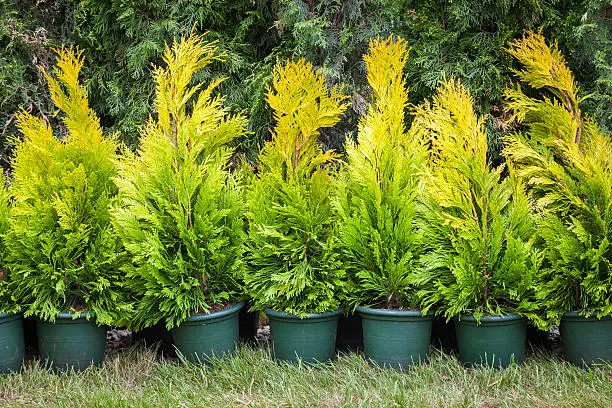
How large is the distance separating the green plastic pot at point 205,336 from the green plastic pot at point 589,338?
2.22 metres

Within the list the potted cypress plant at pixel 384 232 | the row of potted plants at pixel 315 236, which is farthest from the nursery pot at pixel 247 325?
the potted cypress plant at pixel 384 232

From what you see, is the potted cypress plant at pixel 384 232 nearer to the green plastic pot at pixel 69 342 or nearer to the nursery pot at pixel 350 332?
the nursery pot at pixel 350 332

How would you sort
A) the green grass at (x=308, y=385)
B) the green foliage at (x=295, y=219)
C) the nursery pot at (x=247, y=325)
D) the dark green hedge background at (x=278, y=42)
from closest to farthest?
1. the green grass at (x=308, y=385)
2. the green foliage at (x=295, y=219)
3. the nursery pot at (x=247, y=325)
4. the dark green hedge background at (x=278, y=42)

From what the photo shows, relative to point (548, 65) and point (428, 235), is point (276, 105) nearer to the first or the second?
point (428, 235)

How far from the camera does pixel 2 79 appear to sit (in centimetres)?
498

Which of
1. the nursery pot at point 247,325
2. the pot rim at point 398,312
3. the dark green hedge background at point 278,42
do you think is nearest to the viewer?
the pot rim at point 398,312

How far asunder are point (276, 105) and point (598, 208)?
86.5 inches

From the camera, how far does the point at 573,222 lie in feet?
11.6

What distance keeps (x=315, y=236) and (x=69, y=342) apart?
182 cm

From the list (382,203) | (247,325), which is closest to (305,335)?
(247,325)

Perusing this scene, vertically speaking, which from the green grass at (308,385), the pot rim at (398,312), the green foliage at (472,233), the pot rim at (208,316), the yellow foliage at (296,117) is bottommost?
the green grass at (308,385)

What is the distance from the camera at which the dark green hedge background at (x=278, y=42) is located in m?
4.54

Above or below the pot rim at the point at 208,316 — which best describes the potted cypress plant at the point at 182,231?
above

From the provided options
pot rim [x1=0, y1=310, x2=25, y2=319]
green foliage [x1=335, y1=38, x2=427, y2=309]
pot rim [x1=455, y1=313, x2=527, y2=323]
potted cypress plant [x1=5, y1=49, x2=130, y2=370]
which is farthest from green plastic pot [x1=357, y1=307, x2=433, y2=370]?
pot rim [x1=0, y1=310, x2=25, y2=319]
